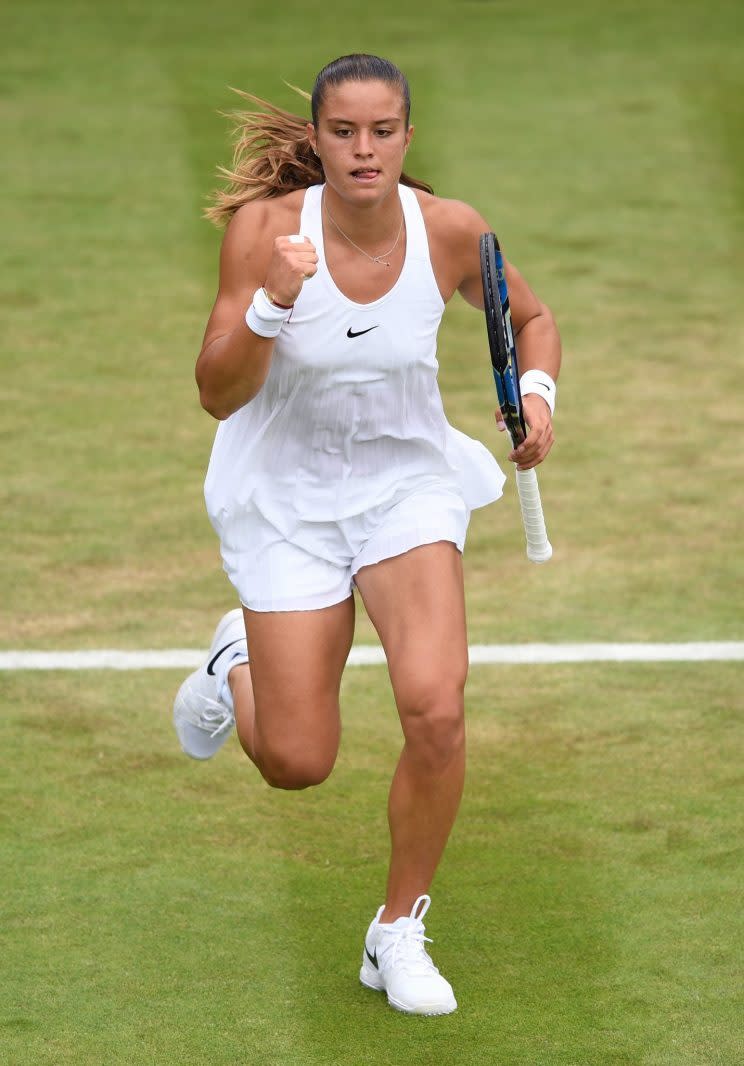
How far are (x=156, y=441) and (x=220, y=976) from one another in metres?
4.33

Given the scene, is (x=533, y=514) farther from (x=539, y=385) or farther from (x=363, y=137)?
(x=363, y=137)

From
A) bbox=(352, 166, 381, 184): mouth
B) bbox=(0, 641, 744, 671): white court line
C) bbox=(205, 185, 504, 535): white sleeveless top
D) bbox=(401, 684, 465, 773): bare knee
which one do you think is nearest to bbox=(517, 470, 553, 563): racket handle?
bbox=(205, 185, 504, 535): white sleeveless top

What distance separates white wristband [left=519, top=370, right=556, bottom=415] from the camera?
512cm

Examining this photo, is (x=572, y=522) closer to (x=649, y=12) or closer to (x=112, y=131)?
(x=112, y=131)

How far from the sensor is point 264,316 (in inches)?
183

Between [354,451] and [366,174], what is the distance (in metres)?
0.74

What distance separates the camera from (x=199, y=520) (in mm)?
8164

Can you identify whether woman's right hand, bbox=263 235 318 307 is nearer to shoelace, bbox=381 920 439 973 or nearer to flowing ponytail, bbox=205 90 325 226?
flowing ponytail, bbox=205 90 325 226

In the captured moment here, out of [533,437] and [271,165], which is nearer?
[533,437]

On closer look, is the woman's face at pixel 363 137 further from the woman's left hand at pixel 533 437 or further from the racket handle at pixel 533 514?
the racket handle at pixel 533 514

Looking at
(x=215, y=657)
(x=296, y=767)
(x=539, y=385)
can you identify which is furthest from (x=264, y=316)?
(x=215, y=657)

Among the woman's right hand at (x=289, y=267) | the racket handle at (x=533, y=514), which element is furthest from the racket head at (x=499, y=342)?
the woman's right hand at (x=289, y=267)

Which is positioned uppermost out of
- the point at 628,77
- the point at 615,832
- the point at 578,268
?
the point at 628,77

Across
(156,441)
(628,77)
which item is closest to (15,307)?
(156,441)
